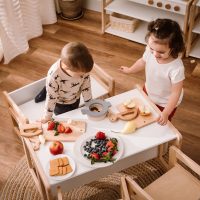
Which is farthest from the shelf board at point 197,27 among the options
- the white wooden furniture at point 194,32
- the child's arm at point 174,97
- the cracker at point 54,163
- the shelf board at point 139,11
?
the cracker at point 54,163

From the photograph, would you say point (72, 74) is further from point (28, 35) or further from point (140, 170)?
point (28, 35)

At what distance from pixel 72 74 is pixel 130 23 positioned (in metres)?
1.53

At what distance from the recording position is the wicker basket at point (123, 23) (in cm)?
339

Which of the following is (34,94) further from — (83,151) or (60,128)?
(83,151)

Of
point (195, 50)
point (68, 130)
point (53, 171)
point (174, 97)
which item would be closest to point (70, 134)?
point (68, 130)

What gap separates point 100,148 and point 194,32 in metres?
1.59

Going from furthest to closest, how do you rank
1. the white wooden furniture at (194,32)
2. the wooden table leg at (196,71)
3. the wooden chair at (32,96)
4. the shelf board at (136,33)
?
the shelf board at (136,33), the wooden table leg at (196,71), the white wooden furniture at (194,32), the wooden chair at (32,96)

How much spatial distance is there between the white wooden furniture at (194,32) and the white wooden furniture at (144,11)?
0.04 meters

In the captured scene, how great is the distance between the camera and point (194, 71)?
3057 mm

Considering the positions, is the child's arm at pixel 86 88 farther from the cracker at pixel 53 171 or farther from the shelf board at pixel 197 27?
the shelf board at pixel 197 27

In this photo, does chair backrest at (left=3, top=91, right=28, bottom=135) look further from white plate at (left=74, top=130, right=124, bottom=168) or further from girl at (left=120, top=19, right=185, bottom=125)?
girl at (left=120, top=19, right=185, bottom=125)

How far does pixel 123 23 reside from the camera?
341 centimetres

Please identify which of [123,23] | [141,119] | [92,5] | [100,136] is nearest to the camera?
[100,136]

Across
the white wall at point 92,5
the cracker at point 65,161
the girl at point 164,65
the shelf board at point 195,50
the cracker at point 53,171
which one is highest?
the girl at point 164,65
